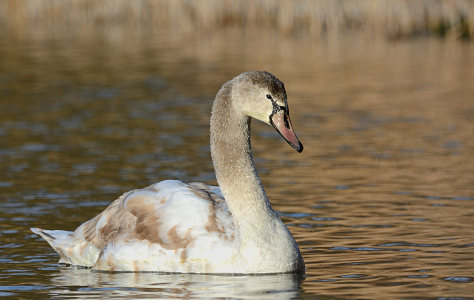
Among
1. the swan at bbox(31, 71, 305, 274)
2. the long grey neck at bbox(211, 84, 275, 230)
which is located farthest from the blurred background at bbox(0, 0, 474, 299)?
the long grey neck at bbox(211, 84, 275, 230)

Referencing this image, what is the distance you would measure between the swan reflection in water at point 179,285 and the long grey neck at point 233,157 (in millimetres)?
563

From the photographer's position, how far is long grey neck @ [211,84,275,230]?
8.40 metres

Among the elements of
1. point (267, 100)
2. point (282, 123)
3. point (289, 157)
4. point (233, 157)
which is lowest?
point (289, 157)

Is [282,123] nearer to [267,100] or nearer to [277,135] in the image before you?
[267,100]

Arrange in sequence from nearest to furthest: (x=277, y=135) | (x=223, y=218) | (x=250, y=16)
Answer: (x=223, y=218) → (x=277, y=135) → (x=250, y=16)

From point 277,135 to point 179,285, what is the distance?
8.47 m

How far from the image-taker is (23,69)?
25422 mm

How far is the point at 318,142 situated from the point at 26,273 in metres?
7.78

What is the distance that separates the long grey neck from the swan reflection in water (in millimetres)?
563

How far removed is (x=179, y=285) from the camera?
8016 mm

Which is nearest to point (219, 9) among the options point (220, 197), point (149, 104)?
point (149, 104)

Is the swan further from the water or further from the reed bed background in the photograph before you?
the reed bed background

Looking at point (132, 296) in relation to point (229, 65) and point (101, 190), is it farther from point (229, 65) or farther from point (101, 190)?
point (229, 65)

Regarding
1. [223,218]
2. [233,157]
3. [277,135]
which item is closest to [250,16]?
[277,135]
